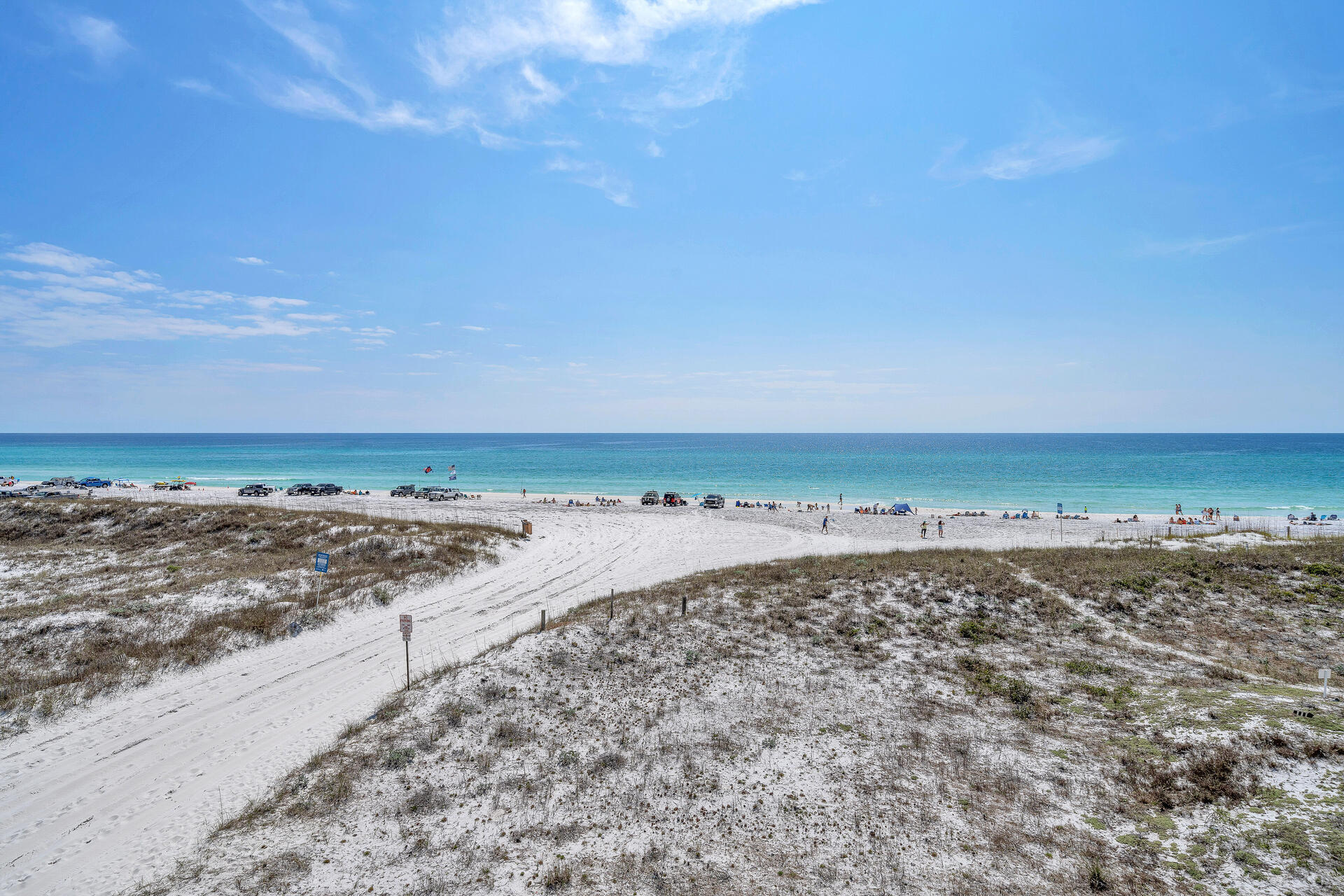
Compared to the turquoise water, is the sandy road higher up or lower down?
lower down

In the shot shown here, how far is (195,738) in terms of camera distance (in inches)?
602

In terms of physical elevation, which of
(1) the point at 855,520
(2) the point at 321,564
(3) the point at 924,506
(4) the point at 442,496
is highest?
(2) the point at 321,564

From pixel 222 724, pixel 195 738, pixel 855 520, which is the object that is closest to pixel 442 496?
pixel 855 520

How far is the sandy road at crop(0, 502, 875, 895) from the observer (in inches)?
441

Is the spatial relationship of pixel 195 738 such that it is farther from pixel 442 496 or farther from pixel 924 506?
pixel 924 506

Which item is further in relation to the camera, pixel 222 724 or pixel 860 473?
pixel 860 473

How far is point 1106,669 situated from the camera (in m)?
17.8

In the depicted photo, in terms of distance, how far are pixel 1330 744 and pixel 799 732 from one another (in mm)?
11001

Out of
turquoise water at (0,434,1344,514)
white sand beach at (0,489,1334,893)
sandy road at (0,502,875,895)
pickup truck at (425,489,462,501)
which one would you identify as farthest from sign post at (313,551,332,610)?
turquoise water at (0,434,1344,514)

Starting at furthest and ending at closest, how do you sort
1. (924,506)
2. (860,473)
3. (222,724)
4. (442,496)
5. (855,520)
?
(860,473) < (924,506) < (442,496) < (855,520) < (222,724)

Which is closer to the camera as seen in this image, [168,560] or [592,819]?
[592,819]

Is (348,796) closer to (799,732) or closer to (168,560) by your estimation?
(799,732)

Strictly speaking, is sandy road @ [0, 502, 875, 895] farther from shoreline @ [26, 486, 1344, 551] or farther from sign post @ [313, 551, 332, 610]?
shoreline @ [26, 486, 1344, 551]

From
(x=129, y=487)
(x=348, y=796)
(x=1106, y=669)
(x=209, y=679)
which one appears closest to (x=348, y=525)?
(x=209, y=679)
